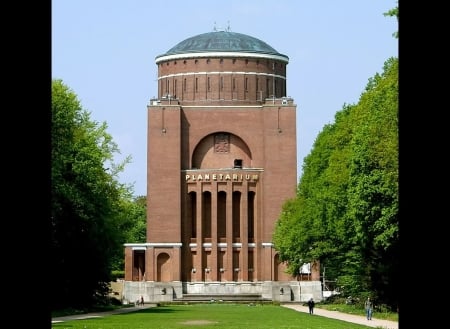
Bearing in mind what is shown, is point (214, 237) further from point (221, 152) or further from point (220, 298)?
point (221, 152)

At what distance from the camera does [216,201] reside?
86.2 meters

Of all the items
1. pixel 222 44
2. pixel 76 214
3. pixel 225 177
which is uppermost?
pixel 222 44

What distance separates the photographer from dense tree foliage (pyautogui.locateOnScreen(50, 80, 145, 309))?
4672 centimetres

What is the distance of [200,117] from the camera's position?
289 ft

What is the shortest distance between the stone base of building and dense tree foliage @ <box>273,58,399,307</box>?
10456 mm

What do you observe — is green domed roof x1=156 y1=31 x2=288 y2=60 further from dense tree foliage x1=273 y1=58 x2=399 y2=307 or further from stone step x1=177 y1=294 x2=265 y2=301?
dense tree foliage x1=273 y1=58 x2=399 y2=307

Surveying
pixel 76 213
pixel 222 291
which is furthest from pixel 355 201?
pixel 222 291

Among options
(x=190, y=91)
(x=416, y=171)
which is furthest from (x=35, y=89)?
(x=190, y=91)

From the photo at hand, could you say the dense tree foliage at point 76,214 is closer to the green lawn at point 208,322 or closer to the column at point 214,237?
the green lawn at point 208,322

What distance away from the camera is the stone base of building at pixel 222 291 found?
8200 cm

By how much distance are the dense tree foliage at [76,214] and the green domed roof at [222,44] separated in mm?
38042

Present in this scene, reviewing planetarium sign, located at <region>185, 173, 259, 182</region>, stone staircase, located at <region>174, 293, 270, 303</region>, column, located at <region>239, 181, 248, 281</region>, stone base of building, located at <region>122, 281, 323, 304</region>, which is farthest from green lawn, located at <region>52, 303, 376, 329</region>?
planetarium sign, located at <region>185, 173, 259, 182</region>

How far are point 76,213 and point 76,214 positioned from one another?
0.54 ft

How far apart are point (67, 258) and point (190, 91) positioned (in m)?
43.1
